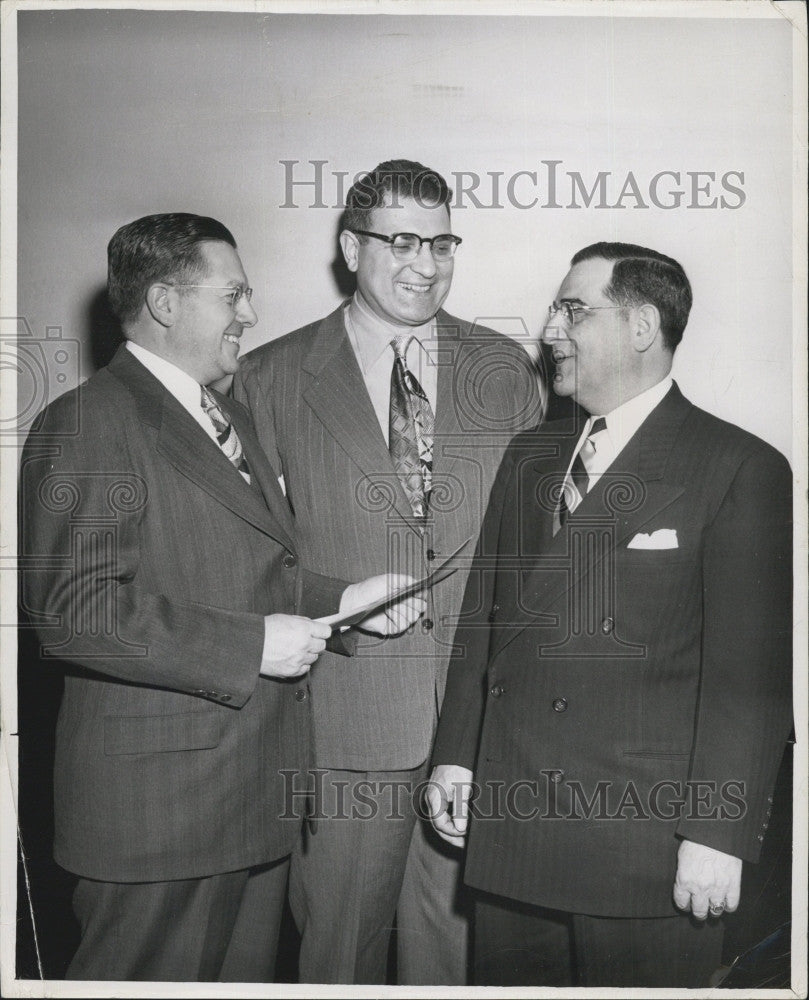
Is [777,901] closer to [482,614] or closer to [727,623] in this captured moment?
[727,623]

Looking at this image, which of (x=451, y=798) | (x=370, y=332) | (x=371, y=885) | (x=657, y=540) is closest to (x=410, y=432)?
(x=370, y=332)

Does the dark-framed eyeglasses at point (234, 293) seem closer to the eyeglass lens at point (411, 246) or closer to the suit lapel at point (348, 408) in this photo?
the suit lapel at point (348, 408)

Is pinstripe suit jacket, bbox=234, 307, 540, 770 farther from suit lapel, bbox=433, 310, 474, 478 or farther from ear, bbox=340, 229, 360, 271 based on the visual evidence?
ear, bbox=340, 229, 360, 271

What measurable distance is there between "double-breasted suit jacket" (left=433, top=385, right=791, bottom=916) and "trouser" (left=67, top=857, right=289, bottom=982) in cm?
50

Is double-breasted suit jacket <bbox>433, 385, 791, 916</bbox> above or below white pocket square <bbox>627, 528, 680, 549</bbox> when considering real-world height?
below

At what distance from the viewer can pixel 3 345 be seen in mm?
2541

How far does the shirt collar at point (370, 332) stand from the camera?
2486 millimetres

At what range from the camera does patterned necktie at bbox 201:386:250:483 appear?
234cm

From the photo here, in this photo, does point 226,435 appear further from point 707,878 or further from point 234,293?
point 707,878

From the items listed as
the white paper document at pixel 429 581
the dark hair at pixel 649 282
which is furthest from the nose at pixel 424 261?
the white paper document at pixel 429 581

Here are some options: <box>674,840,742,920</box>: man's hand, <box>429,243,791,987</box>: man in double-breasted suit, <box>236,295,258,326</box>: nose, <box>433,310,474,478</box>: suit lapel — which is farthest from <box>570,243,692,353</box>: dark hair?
<box>674,840,742,920</box>: man's hand

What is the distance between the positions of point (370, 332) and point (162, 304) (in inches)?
19.1

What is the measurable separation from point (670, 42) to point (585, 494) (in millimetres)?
1127

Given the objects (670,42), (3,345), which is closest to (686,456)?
(670,42)
